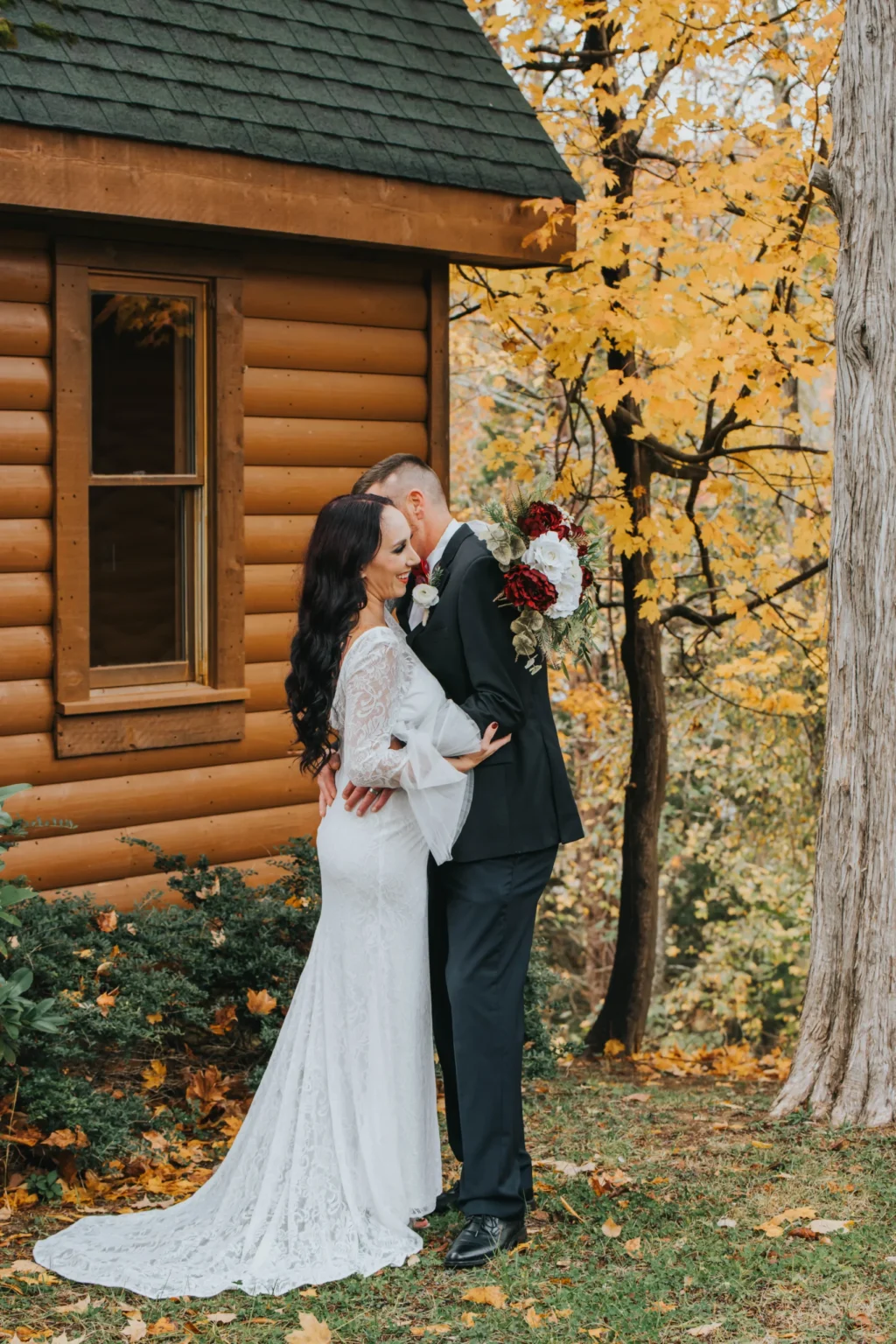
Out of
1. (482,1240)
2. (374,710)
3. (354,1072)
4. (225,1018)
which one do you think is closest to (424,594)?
(374,710)

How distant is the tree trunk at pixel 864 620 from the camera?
5.57 m

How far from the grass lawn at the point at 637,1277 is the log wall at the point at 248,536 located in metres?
1.78

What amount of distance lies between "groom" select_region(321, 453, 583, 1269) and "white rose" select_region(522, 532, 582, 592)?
124 mm

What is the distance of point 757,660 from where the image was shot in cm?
1336

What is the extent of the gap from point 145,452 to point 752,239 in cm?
379

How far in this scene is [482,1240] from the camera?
4.25 meters

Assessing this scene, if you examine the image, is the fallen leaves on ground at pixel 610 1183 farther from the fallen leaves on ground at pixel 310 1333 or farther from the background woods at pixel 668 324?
the background woods at pixel 668 324

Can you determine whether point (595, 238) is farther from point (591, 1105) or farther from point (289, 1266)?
point (289, 1266)

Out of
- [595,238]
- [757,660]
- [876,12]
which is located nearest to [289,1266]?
[876,12]

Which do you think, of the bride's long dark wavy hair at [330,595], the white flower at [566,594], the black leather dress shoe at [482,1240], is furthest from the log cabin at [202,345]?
the black leather dress shoe at [482,1240]

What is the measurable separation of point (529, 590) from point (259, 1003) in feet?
9.26

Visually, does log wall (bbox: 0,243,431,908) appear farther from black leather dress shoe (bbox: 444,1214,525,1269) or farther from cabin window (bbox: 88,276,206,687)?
black leather dress shoe (bbox: 444,1214,525,1269)

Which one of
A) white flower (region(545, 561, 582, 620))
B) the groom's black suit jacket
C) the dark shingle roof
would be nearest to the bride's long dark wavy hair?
the groom's black suit jacket

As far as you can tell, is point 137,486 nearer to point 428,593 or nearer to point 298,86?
point 298,86
